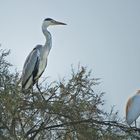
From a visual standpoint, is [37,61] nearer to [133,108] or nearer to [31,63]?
[31,63]

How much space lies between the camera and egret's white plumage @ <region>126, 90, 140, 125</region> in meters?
11.8

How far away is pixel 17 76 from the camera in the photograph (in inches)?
395

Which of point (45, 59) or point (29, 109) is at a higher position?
point (45, 59)


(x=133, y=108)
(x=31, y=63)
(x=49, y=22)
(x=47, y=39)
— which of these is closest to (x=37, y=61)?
(x=31, y=63)

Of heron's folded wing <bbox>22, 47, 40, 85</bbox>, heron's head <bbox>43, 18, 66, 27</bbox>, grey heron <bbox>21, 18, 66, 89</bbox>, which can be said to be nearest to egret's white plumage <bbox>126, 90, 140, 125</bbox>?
grey heron <bbox>21, 18, 66, 89</bbox>

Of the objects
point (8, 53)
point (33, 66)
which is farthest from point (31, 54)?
point (8, 53)

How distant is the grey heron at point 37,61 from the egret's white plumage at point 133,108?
2646 mm

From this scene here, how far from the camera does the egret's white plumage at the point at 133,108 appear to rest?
11.8 m

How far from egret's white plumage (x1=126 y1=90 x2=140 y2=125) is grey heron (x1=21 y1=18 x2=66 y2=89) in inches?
104

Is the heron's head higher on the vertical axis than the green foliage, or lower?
higher

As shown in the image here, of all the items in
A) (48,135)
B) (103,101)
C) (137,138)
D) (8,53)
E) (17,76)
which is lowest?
(137,138)

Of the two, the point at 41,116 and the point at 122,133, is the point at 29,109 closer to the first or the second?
the point at 41,116

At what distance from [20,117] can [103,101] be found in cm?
169

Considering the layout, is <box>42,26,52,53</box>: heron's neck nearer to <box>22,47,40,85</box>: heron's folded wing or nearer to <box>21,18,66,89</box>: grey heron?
<box>21,18,66,89</box>: grey heron
